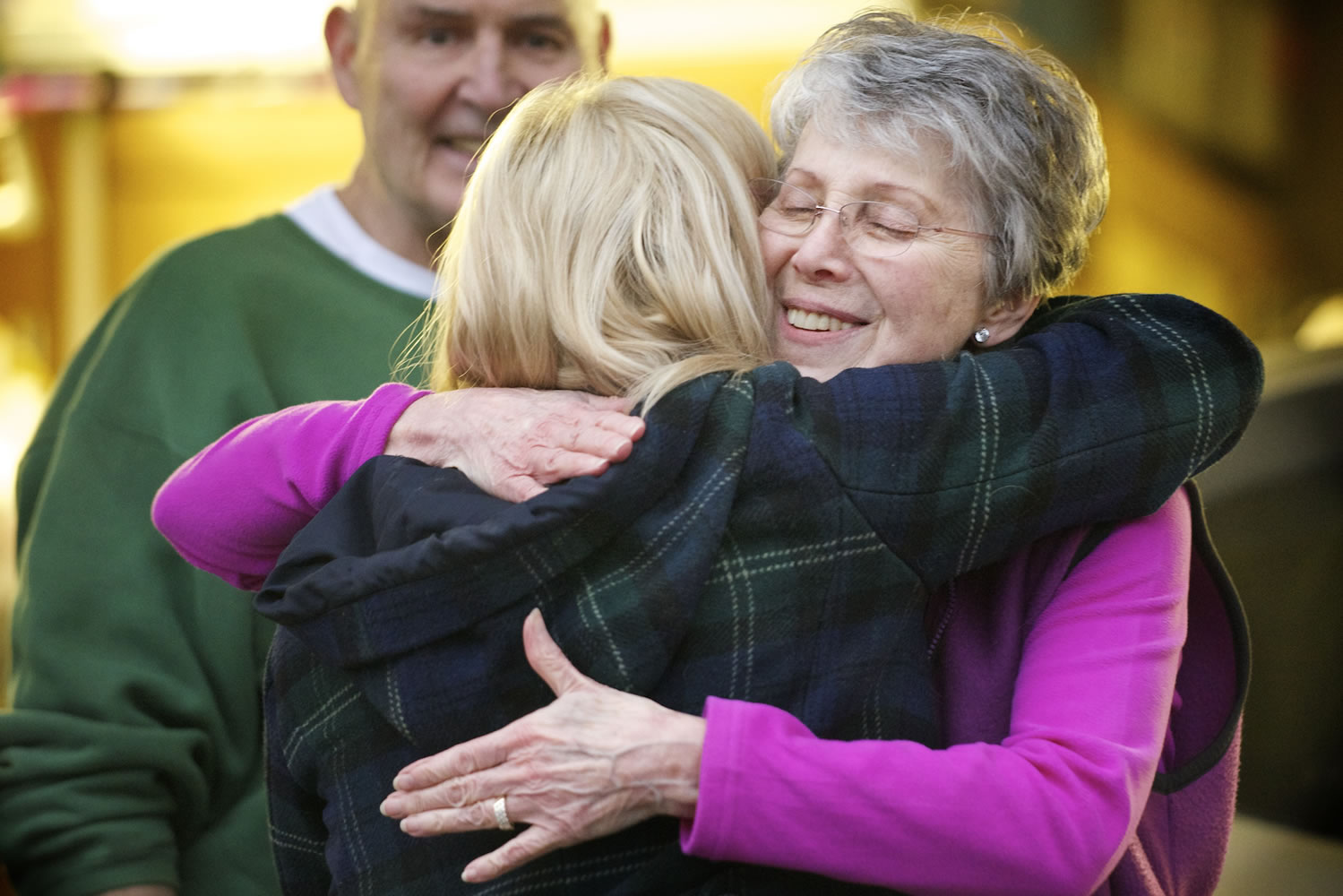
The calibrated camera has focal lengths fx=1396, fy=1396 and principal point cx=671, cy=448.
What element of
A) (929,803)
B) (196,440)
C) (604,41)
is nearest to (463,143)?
(604,41)

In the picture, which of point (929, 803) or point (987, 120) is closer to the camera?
point (929, 803)

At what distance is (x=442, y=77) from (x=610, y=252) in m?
0.93

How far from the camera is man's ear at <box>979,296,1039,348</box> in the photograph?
1.45m

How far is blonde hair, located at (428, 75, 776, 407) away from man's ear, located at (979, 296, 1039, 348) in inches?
10.2

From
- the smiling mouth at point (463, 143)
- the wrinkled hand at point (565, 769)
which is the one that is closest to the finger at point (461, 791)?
the wrinkled hand at point (565, 769)

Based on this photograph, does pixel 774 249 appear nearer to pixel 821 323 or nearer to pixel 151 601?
pixel 821 323

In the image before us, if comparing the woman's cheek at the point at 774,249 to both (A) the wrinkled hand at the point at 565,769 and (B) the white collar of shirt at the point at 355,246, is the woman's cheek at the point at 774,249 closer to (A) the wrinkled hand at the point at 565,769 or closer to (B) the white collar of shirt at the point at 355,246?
(A) the wrinkled hand at the point at 565,769

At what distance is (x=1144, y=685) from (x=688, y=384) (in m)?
0.47

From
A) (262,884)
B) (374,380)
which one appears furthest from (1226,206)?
(262,884)

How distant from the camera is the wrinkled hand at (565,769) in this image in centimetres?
114

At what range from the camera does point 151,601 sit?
6.02 ft

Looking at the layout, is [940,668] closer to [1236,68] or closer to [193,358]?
[193,358]

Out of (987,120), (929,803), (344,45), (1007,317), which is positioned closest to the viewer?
(929,803)

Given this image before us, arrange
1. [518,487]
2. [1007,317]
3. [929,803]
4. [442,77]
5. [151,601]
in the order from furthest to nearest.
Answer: [442,77] → [151,601] → [1007,317] → [518,487] → [929,803]
